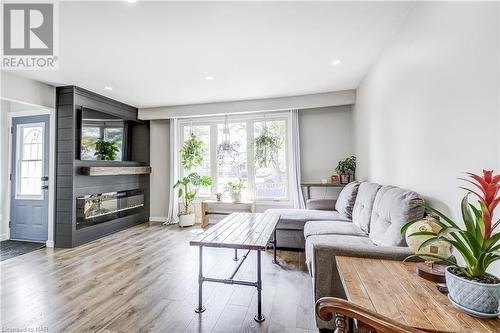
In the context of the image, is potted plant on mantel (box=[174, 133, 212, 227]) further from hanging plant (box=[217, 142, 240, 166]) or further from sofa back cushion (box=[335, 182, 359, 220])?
sofa back cushion (box=[335, 182, 359, 220])

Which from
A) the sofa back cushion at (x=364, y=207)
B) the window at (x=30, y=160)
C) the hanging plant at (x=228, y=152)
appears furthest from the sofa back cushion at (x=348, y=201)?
the window at (x=30, y=160)

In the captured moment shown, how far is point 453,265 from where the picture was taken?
116 centimetres

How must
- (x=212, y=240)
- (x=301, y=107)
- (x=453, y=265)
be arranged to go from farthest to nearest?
(x=301, y=107), (x=212, y=240), (x=453, y=265)

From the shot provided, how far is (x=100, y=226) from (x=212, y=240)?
3.39 meters

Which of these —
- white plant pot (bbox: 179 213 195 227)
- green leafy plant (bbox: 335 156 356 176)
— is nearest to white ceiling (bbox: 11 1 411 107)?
green leafy plant (bbox: 335 156 356 176)

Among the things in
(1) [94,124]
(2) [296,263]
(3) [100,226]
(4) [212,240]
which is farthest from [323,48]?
(3) [100,226]

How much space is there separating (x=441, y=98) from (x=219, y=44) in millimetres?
2184

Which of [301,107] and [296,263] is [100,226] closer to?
[296,263]

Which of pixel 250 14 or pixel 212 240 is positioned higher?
pixel 250 14

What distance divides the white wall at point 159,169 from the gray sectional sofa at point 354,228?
3316 mm

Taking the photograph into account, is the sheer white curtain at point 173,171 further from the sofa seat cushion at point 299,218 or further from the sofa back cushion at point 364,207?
the sofa back cushion at point 364,207

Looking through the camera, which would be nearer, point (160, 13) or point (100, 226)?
point (160, 13)

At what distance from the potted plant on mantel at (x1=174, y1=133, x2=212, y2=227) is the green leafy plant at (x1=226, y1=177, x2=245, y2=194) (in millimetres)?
465

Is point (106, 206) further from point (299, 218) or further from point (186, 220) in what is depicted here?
point (299, 218)
